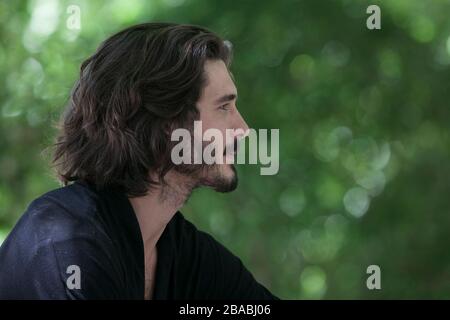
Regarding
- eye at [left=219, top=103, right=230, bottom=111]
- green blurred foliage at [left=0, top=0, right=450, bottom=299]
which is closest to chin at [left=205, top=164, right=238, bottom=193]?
eye at [left=219, top=103, right=230, bottom=111]

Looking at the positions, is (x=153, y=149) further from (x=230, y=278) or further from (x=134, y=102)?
(x=230, y=278)

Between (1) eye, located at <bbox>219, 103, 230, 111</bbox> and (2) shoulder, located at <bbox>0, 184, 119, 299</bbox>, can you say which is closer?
(2) shoulder, located at <bbox>0, 184, 119, 299</bbox>

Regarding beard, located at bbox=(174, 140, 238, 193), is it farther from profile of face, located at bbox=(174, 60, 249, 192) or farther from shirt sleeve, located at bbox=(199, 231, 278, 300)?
shirt sleeve, located at bbox=(199, 231, 278, 300)

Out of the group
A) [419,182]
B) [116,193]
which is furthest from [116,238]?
[419,182]

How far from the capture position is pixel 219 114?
1.66 meters

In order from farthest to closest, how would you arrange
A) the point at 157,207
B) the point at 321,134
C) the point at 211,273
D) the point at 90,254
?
the point at 321,134 → the point at 211,273 → the point at 157,207 → the point at 90,254

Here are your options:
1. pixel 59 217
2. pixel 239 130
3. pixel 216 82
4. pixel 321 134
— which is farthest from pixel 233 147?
pixel 321 134

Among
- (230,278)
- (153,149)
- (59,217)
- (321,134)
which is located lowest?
(230,278)

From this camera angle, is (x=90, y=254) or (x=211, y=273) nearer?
(x=90, y=254)

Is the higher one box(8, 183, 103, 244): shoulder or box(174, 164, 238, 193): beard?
box(174, 164, 238, 193): beard

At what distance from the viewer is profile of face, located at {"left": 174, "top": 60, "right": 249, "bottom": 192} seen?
163cm

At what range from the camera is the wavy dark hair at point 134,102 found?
162 cm

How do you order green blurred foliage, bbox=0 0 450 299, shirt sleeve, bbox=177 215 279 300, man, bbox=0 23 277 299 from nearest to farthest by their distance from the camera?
man, bbox=0 23 277 299
shirt sleeve, bbox=177 215 279 300
green blurred foliage, bbox=0 0 450 299

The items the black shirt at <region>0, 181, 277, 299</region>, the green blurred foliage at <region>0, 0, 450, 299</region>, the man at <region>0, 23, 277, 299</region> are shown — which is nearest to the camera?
the black shirt at <region>0, 181, 277, 299</region>
